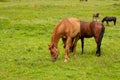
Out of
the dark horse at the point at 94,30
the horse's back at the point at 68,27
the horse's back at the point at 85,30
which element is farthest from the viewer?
the horse's back at the point at 85,30

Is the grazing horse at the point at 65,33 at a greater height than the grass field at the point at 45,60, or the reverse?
the grazing horse at the point at 65,33

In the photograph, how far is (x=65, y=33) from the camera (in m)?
14.6

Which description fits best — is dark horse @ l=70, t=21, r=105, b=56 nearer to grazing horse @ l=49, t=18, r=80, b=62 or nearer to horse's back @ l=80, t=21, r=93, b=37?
horse's back @ l=80, t=21, r=93, b=37

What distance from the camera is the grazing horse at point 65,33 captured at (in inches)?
558

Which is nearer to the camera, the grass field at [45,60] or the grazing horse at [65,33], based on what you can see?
the grass field at [45,60]

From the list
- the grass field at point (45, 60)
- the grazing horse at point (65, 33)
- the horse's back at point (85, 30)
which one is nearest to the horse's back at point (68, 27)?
the grazing horse at point (65, 33)

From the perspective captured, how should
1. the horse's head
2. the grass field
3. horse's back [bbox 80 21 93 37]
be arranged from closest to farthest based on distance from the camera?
1. the grass field
2. the horse's head
3. horse's back [bbox 80 21 93 37]

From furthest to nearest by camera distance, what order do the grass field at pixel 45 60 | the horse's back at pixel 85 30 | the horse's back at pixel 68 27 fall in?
the horse's back at pixel 85 30, the horse's back at pixel 68 27, the grass field at pixel 45 60

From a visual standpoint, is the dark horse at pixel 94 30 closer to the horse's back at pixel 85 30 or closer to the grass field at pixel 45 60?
the horse's back at pixel 85 30

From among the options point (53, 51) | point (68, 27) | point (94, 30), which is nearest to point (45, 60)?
point (53, 51)

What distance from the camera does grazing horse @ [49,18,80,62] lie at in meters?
14.2

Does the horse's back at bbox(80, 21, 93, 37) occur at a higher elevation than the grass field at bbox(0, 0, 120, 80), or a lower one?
higher

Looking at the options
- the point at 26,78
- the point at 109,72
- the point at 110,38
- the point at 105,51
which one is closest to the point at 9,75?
the point at 26,78

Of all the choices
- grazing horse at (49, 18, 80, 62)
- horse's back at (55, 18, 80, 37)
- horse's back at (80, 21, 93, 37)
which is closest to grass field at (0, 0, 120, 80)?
grazing horse at (49, 18, 80, 62)
